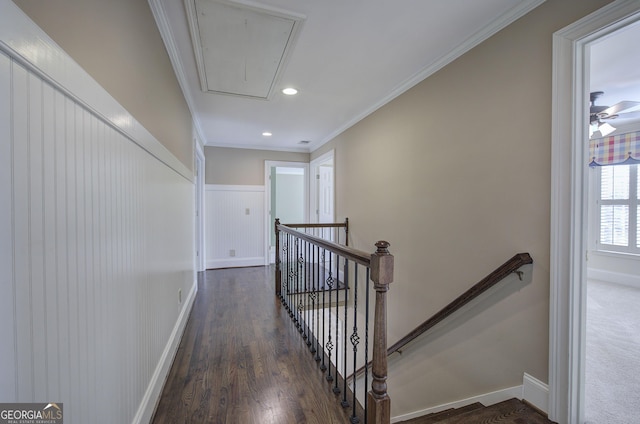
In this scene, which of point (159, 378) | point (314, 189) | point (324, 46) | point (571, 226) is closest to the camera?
point (571, 226)

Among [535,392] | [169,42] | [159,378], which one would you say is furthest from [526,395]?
[169,42]

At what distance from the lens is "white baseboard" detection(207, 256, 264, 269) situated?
5043 mm

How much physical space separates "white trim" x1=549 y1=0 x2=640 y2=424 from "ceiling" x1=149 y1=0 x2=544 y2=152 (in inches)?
17.9

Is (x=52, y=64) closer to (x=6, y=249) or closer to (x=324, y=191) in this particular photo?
(x=6, y=249)

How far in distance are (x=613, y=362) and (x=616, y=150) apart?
3809 mm

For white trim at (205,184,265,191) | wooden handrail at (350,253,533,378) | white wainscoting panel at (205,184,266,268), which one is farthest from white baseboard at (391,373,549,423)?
white trim at (205,184,265,191)

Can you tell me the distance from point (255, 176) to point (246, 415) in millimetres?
4294

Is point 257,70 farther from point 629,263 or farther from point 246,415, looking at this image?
point 629,263

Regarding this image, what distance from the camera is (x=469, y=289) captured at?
6.25ft

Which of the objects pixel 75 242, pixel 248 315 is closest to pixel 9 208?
pixel 75 242

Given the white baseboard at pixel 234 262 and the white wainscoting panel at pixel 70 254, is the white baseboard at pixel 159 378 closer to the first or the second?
the white wainscoting panel at pixel 70 254

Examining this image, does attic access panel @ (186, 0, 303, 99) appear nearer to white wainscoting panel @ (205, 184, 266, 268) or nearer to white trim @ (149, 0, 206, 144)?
white trim @ (149, 0, 206, 144)

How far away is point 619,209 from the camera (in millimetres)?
4199

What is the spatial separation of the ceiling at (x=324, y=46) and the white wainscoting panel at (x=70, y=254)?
1.06 metres
